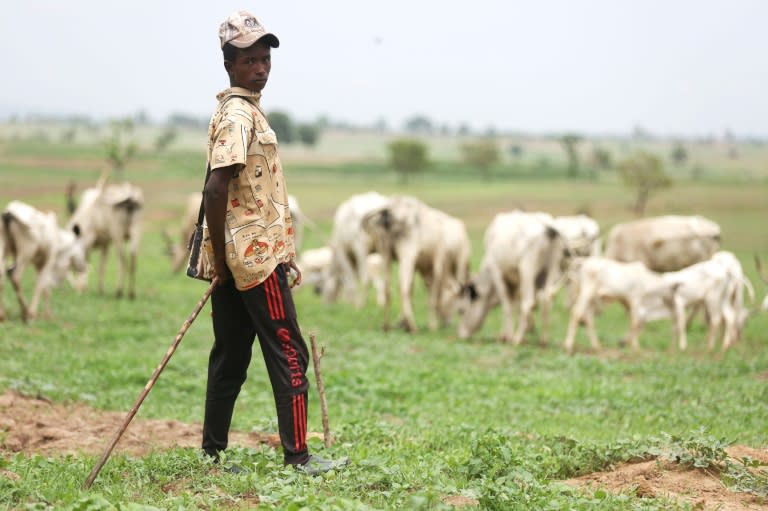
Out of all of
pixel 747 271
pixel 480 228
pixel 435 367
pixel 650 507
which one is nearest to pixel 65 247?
pixel 435 367

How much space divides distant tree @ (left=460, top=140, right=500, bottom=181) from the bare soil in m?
81.7

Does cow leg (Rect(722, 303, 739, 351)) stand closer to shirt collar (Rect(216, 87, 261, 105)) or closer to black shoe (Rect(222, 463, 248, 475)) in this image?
black shoe (Rect(222, 463, 248, 475))

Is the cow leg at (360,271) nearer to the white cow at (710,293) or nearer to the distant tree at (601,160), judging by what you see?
the white cow at (710,293)

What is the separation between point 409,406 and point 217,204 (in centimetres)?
466

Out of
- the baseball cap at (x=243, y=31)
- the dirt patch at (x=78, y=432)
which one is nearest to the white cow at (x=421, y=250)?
the dirt patch at (x=78, y=432)

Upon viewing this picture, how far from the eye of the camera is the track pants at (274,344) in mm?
5602

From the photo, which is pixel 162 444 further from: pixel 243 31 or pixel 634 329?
pixel 634 329

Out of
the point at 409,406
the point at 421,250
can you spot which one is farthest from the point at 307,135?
the point at 409,406

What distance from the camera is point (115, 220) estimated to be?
1764cm

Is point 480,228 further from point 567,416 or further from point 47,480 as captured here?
point 47,480

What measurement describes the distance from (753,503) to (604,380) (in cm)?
552

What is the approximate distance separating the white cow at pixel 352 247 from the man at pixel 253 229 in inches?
445

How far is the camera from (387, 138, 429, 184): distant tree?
79.4m

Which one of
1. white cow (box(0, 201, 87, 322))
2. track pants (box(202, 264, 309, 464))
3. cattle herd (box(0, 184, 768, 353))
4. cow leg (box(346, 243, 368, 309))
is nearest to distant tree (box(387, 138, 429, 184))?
cattle herd (box(0, 184, 768, 353))
